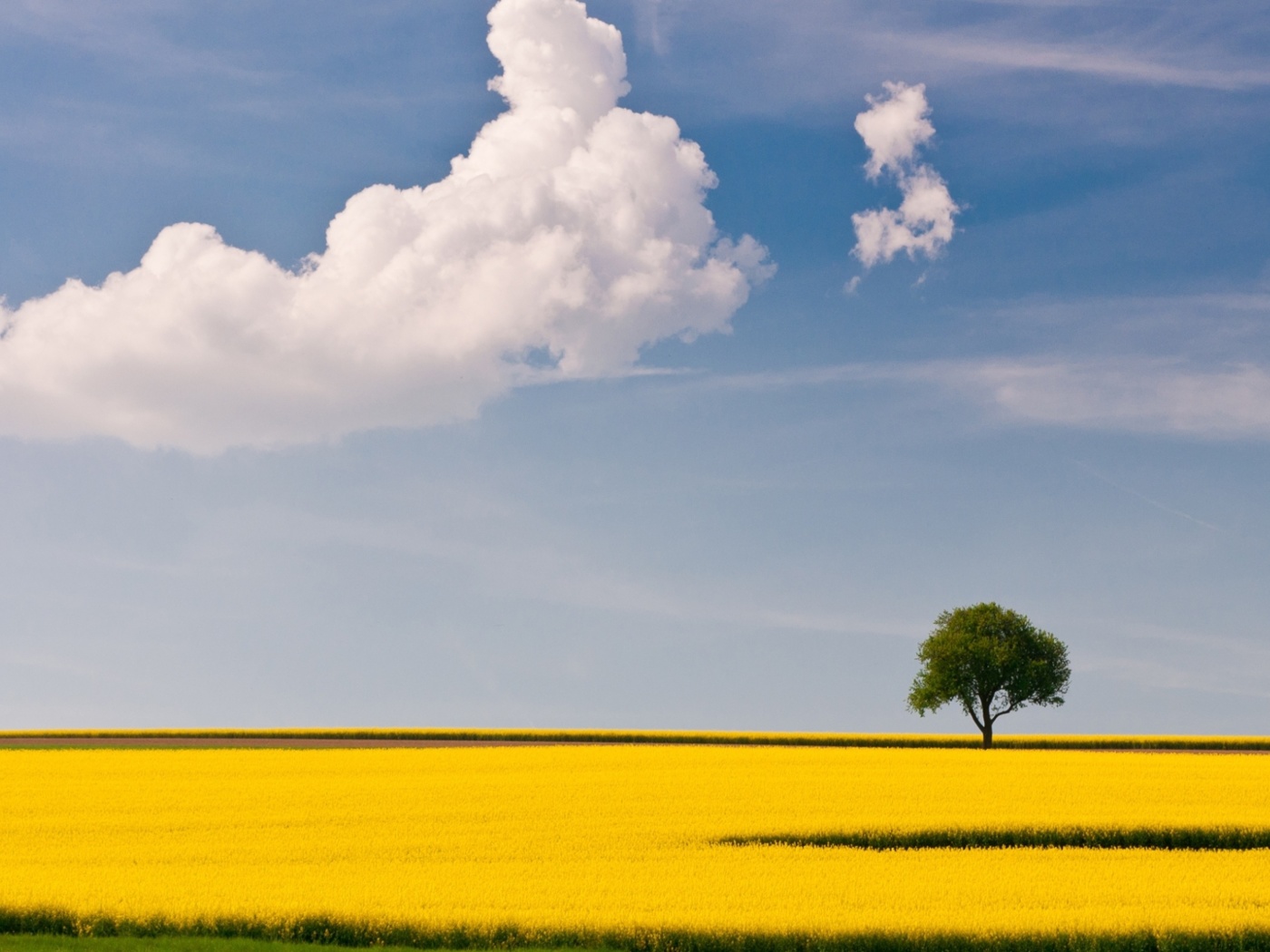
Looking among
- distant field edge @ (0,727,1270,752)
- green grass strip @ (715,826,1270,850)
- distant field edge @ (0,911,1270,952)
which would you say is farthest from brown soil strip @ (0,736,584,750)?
distant field edge @ (0,911,1270,952)

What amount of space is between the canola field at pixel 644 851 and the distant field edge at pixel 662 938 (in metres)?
0.04

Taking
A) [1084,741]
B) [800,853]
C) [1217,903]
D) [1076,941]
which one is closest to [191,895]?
[800,853]

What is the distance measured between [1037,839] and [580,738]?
47775 mm

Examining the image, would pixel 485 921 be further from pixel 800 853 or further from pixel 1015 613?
pixel 1015 613

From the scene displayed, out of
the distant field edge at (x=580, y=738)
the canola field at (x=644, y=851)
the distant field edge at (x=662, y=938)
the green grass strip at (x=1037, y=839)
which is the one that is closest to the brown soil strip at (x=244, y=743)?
the distant field edge at (x=580, y=738)

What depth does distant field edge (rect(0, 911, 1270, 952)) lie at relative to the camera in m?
20.6

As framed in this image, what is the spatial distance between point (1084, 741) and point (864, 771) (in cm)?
3386

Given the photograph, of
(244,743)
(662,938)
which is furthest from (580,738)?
(662,938)

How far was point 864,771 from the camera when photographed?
47.1 meters

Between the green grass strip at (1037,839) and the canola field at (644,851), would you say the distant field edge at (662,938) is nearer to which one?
the canola field at (644,851)

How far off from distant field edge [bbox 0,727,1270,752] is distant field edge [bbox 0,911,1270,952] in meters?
49.2

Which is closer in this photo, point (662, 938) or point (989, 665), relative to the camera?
point (662, 938)

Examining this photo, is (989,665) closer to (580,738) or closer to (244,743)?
(580,738)

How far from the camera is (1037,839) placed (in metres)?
32.9
